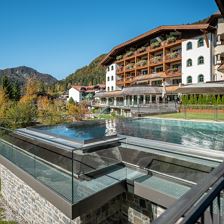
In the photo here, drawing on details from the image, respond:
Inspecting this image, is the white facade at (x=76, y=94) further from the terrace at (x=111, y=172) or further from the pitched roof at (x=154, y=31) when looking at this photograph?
the terrace at (x=111, y=172)

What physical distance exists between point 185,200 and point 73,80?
118 meters

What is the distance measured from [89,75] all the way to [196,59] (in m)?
89.8

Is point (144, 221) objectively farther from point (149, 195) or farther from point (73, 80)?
A: point (73, 80)

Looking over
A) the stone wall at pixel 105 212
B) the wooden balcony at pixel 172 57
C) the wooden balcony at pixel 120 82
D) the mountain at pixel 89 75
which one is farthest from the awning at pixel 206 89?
the mountain at pixel 89 75

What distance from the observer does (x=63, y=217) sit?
5016 millimetres

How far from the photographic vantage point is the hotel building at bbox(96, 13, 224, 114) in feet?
85.1

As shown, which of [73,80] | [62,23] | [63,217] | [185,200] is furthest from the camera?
[73,80]

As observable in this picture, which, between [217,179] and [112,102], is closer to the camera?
[217,179]

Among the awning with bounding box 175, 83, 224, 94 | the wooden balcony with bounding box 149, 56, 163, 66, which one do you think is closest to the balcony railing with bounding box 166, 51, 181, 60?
the wooden balcony with bounding box 149, 56, 163, 66

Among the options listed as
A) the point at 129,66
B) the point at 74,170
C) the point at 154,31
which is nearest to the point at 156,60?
the point at 154,31

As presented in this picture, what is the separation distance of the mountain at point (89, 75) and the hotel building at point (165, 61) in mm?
60136

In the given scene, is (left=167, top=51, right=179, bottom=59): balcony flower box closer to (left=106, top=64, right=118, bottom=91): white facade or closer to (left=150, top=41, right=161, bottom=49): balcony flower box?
(left=150, top=41, right=161, bottom=49): balcony flower box

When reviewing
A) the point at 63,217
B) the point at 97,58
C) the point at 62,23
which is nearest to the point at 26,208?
the point at 63,217

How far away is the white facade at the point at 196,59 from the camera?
26062 millimetres
